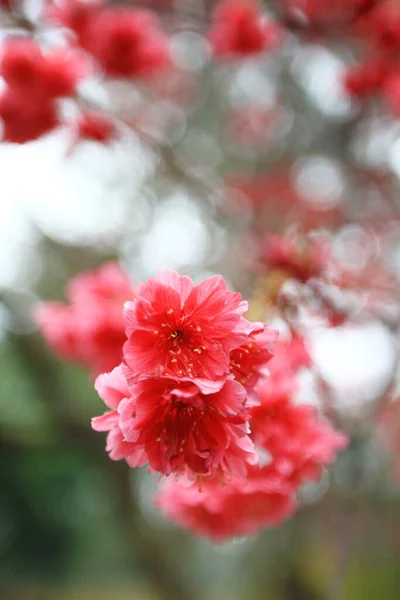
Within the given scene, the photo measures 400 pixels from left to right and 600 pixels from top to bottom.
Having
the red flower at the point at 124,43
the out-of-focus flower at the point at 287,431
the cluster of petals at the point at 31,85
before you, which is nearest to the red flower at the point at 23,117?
the cluster of petals at the point at 31,85

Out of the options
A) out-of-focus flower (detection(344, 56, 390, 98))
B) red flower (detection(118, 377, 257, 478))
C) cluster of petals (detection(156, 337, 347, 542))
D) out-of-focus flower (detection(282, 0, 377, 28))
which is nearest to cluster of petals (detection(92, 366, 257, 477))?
red flower (detection(118, 377, 257, 478))

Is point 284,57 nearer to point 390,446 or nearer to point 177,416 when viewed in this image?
point 390,446

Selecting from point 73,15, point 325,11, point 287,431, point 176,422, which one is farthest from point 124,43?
point 176,422

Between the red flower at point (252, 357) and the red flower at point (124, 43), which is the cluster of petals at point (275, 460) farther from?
the red flower at point (124, 43)

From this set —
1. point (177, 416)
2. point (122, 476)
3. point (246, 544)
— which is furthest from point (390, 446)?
point (177, 416)

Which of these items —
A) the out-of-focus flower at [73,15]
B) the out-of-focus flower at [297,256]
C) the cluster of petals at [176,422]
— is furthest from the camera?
the out-of-focus flower at [73,15]

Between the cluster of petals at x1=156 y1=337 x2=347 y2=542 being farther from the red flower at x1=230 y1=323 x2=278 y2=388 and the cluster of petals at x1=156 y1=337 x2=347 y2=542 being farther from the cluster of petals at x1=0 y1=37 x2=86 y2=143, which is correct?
the cluster of petals at x1=0 y1=37 x2=86 y2=143
